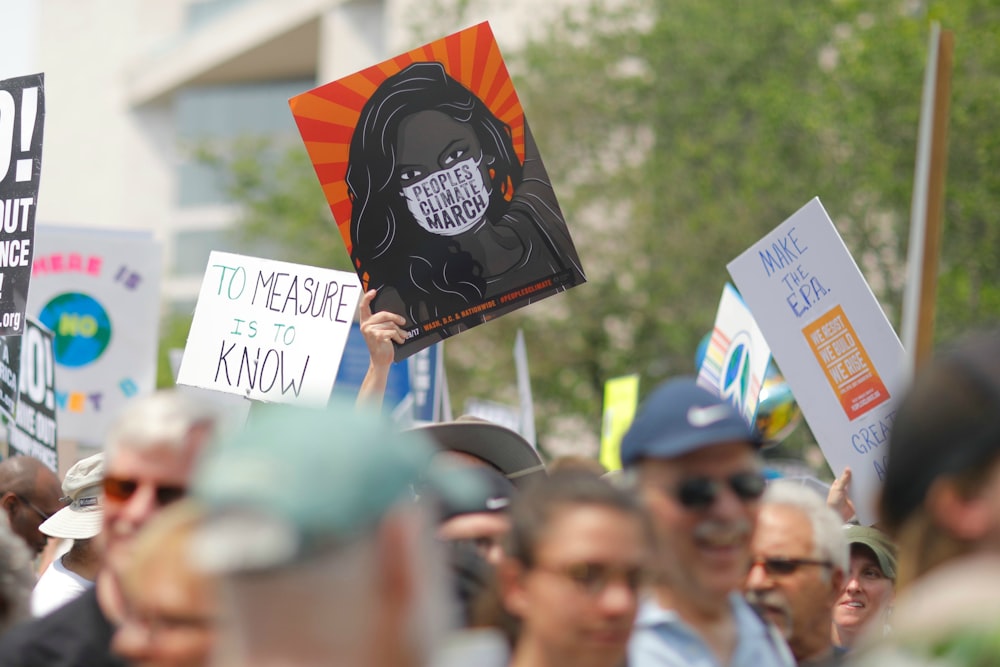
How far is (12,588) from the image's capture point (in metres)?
3.36

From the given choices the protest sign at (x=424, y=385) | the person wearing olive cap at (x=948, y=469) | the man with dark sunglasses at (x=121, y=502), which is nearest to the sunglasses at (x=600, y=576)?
the man with dark sunglasses at (x=121, y=502)

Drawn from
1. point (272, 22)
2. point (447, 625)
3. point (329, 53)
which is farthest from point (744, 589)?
point (272, 22)

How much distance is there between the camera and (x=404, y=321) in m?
5.88

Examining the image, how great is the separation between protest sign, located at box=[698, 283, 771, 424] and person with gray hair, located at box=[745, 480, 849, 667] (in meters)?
3.21

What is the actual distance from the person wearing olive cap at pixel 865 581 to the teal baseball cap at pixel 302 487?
371 cm

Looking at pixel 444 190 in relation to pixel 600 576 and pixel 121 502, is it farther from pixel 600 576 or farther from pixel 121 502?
pixel 600 576

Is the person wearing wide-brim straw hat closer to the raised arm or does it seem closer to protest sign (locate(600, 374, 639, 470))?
the raised arm

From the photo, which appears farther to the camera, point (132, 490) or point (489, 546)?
point (489, 546)

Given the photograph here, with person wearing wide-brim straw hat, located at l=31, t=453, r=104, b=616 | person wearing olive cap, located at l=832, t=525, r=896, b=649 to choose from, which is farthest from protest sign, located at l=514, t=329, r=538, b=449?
person wearing wide-brim straw hat, located at l=31, t=453, r=104, b=616

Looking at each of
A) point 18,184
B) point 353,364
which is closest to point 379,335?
point 18,184

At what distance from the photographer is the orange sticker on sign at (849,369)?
6320 millimetres

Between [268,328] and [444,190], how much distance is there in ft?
3.88

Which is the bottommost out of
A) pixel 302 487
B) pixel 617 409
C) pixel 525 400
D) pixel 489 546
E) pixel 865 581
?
pixel 617 409

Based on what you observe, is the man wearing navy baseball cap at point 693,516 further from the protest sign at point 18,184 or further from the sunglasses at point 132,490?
the protest sign at point 18,184
